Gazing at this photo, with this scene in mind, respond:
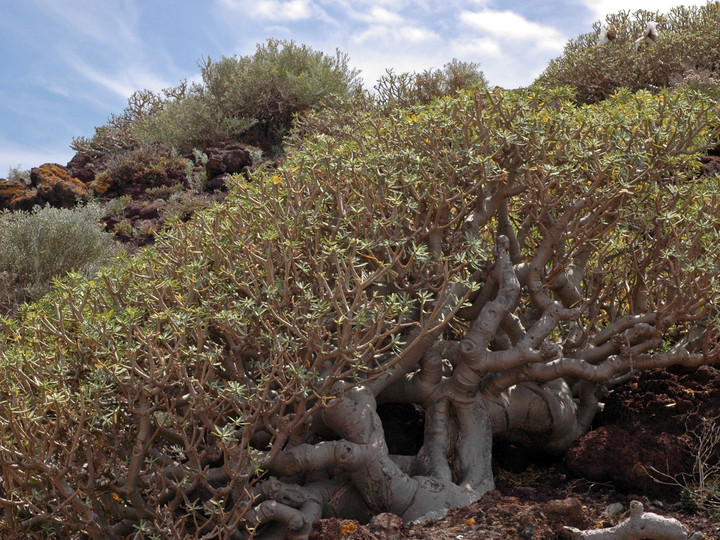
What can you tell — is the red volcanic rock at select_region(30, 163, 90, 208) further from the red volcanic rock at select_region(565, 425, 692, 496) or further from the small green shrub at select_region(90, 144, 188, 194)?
the red volcanic rock at select_region(565, 425, 692, 496)

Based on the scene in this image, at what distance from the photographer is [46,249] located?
1310 cm

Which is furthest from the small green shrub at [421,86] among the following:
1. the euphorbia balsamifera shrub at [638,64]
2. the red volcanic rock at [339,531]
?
the red volcanic rock at [339,531]

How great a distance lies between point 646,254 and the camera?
694 cm

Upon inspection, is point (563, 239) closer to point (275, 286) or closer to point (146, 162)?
point (275, 286)

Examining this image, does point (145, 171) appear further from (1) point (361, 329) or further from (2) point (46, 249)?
(1) point (361, 329)

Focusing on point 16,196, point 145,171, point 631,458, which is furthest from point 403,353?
point 16,196

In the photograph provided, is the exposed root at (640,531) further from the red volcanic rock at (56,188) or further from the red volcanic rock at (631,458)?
the red volcanic rock at (56,188)

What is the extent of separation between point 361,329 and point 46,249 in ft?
31.7

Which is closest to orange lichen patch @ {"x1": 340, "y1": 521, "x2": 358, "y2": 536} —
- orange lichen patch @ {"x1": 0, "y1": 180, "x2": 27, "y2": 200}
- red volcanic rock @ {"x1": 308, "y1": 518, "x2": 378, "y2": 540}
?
red volcanic rock @ {"x1": 308, "y1": 518, "x2": 378, "y2": 540}

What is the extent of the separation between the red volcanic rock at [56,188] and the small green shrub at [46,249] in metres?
4.02

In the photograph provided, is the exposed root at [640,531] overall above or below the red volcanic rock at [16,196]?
below

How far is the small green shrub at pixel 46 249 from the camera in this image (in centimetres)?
1284

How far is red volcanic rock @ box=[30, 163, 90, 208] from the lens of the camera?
17719 millimetres

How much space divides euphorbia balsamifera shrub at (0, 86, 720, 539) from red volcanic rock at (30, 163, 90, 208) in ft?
38.3
